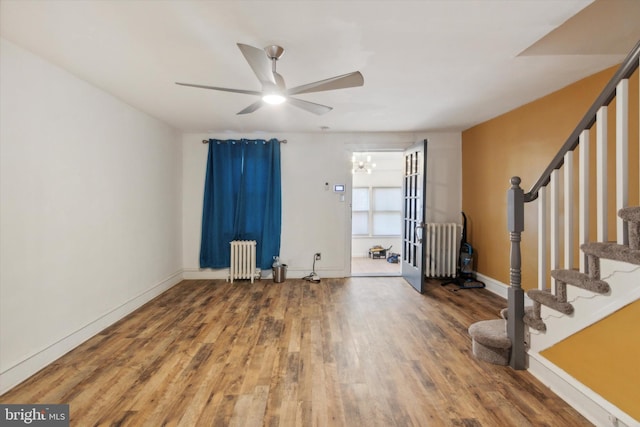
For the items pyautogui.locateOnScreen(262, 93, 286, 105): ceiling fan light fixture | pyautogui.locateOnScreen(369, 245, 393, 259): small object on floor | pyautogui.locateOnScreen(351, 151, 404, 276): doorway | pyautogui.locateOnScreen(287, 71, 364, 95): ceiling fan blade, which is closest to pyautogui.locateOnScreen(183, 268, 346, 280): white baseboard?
pyautogui.locateOnScreen(369, 245, 393, 259): small object on floor

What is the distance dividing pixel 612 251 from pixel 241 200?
4.28 meters

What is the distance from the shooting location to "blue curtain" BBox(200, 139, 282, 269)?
15.0ft

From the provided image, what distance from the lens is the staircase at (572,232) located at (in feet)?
5.02

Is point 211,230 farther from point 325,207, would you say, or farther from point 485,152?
point 485,152

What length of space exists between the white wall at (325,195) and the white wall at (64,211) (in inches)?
55.4

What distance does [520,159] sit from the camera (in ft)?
11.3

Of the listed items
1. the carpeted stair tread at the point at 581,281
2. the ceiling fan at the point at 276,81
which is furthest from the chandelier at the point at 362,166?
the carpeted stair tread at the point at 581,281

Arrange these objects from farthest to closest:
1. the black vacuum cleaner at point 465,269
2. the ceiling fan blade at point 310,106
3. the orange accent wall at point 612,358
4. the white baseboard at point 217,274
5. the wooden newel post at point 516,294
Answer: the white baseboard at point 217,274
the black vacuum cleaner at point 465,269
the ceiling fan blade at point 310,106
the wooden newel post at point 516,294
the orange accent wall at point 612,358

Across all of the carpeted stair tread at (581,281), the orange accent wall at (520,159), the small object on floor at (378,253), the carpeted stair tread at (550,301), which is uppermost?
the orange accent wall at (520,159)

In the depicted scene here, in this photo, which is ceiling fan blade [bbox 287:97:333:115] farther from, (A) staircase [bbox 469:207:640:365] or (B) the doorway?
(B) the doorway

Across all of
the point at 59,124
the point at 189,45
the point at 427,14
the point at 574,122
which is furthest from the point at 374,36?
the point at 59,124

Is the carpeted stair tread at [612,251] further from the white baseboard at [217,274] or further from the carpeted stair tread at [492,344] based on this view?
the white baseboard at [217,274]

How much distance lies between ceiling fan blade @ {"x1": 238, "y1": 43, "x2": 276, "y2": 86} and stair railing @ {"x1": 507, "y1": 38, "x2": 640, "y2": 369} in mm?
2030

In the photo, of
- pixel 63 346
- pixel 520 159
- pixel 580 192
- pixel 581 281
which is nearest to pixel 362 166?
pixel 520 159
